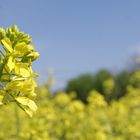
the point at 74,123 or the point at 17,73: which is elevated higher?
the point at 74,123

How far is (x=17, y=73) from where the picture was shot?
1.55m

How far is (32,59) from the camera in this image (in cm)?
161

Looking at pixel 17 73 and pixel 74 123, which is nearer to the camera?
pixel 17 73

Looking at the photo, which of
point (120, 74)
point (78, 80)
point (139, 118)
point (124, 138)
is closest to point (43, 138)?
point (124, 138)

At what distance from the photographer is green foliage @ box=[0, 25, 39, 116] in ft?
5.07

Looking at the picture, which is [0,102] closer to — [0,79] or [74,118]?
[0,79]

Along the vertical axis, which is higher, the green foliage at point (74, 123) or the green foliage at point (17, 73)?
the green foliage at point (74, 123)

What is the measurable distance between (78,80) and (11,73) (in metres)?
23.0

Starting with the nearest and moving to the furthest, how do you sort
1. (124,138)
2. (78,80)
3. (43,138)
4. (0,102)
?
(0,102) → (43,138) → (124,138) → (78,80)

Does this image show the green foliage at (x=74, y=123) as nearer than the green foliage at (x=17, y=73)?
No

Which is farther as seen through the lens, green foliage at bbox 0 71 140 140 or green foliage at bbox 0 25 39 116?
green foliage at bbox 0 71 140 140

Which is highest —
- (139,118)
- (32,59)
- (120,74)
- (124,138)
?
(120,74)

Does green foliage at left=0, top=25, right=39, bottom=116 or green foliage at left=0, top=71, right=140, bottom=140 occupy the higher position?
green foliage at left=0, top=71, right=140, bottom=140

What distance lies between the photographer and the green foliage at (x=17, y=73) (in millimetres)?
1546
